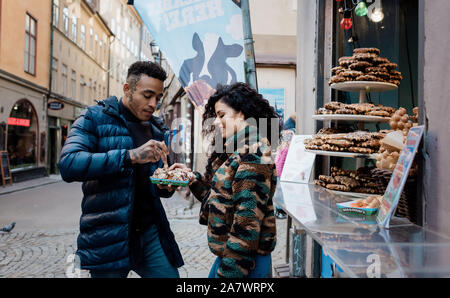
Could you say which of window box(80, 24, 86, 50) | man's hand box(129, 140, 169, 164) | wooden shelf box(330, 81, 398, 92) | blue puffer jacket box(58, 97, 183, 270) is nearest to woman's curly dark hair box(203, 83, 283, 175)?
man's hand box(129, 140, 169, 164)

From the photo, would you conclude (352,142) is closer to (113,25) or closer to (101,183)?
(101,183)

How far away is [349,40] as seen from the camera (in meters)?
4.27

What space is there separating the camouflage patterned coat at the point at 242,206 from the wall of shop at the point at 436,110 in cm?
93

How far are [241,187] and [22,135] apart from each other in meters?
17.3

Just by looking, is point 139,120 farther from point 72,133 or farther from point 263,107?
point 263,107

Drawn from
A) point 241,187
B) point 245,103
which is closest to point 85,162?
point 241,187

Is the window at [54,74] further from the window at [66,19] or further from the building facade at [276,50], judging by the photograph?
the building facade at [276,50]

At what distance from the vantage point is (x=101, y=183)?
230 cm

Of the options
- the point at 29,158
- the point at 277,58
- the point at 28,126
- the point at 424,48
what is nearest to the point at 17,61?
the point at 28,126

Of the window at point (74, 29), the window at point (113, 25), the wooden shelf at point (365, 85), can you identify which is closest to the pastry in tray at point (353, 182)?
the wooden shelf at point (365, 85)

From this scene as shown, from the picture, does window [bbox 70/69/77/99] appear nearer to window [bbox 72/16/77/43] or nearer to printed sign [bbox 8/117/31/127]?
window [bbox 72/16/77/43]

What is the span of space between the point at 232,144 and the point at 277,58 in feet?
26.7

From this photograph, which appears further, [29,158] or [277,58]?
[29,158]

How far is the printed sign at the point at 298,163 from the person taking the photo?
3807mm
